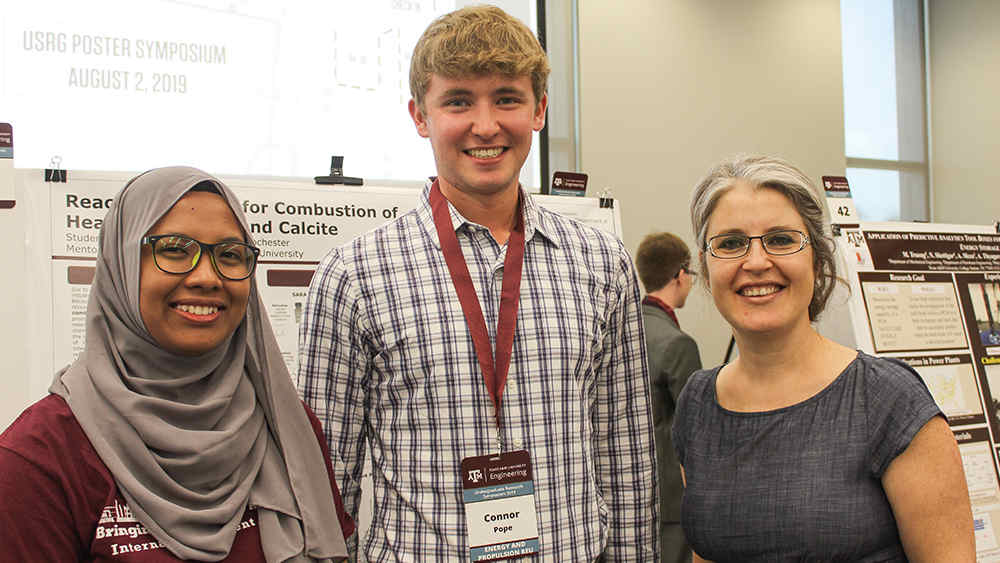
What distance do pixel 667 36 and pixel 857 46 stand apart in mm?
2415

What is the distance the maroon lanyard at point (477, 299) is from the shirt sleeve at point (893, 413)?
716 millimetres

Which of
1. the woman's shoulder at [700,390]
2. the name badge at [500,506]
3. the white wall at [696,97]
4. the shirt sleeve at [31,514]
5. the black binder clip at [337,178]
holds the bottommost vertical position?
the name badge at [500,506]

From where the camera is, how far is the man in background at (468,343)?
153cm

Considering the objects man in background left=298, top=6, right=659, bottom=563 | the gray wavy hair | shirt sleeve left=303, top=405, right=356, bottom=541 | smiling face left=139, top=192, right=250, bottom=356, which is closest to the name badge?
man in background left=298, top=6, right=659, bottom=563

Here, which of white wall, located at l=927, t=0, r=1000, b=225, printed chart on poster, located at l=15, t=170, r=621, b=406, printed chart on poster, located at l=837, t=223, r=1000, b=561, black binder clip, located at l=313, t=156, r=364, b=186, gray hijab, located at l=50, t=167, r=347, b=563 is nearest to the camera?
gray hijab, located at l=50, t=167, r=347, b=563

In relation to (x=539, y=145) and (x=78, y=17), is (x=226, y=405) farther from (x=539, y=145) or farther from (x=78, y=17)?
(x=539, y=145)

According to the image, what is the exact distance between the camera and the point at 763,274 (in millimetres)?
1616

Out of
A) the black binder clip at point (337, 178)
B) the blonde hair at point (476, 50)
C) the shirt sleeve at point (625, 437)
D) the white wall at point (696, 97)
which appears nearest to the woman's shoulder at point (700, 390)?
the shirt sleeve at point (625, 437)

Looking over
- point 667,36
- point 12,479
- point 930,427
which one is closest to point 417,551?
point 12,479

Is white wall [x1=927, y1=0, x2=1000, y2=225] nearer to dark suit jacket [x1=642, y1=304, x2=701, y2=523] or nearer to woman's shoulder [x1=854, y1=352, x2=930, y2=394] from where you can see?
dark suit jacket [x1=642, y1=304, x2=701, y2=523]

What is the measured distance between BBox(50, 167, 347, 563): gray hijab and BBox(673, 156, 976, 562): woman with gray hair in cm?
82

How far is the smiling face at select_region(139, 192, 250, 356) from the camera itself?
127 cm

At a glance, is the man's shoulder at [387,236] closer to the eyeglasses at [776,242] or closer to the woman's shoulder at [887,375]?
the eyeglasses at [776,242]

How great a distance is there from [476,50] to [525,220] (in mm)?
377
